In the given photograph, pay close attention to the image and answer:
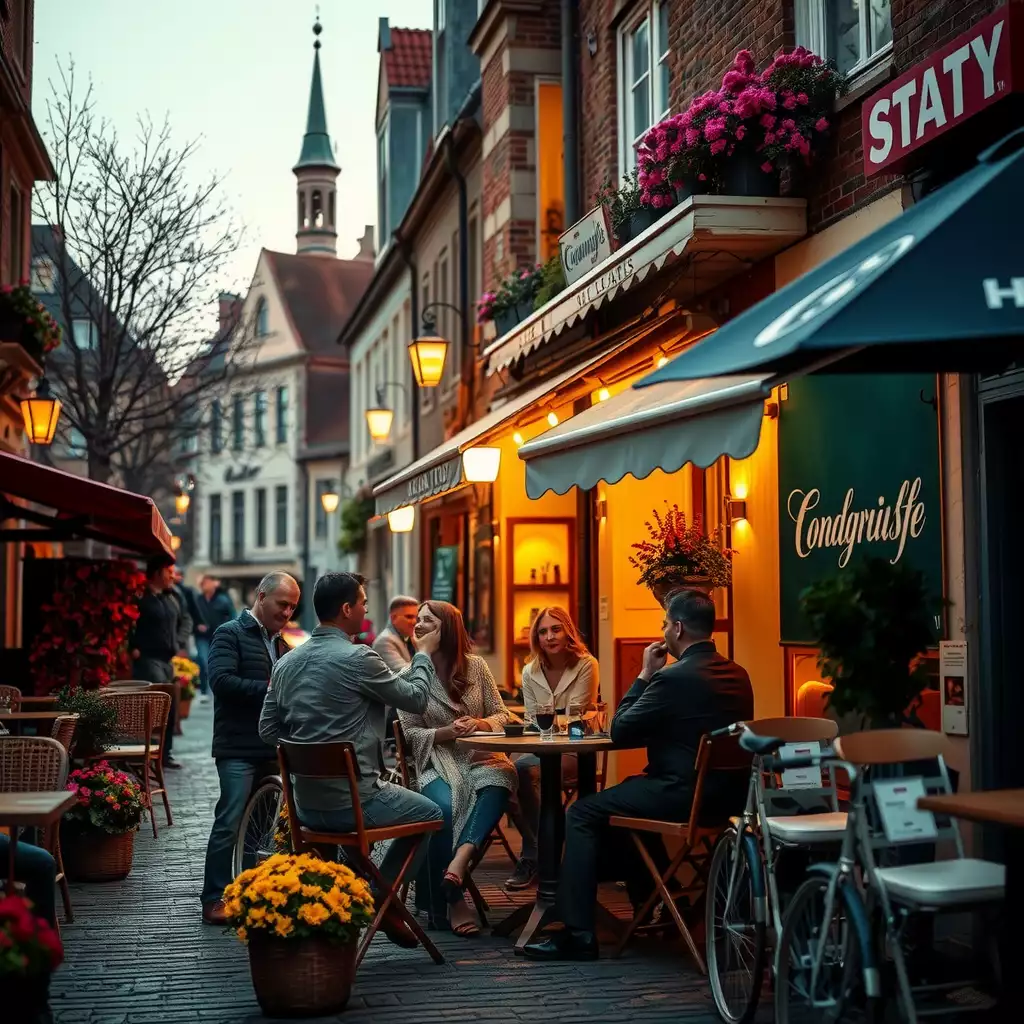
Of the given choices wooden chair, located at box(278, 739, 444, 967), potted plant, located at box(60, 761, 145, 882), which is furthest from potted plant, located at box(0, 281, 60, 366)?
wooden chair, located at box(278, 739, 444, 967)

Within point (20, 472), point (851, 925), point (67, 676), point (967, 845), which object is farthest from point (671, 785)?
point (67, 676)

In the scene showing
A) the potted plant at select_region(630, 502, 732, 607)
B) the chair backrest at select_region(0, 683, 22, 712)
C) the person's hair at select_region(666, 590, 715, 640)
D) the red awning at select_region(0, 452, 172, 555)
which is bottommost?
the chair backrest at select_region(0, 683, 22, 712)

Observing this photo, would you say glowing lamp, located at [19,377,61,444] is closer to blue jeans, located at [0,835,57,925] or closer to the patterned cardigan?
the patterned cardigan

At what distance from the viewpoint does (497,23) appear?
17406 mm

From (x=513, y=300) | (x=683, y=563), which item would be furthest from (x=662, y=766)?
(x=513, y=300)

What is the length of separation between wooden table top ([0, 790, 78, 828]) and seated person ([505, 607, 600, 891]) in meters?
3.77

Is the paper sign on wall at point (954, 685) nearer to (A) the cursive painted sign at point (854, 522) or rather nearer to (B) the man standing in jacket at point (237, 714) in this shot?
(A) the cursive painted sign at point (854, 522)

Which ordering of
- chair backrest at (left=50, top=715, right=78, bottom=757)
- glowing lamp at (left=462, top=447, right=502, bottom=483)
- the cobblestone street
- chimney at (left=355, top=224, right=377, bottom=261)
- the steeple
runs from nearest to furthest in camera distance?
the cobblestone street < chair backrest at (left=50, top=715, right=78, bottom=757) < glowing lamp at (left=462, top=447, right=502, bottom=483) < chimney at (left=355, top=224, right=377, bottom=261) < the steeple

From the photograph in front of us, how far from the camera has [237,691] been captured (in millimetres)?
8820

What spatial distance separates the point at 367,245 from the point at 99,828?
68126mm

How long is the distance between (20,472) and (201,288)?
462 inches

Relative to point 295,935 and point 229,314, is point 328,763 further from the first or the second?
point 229,314

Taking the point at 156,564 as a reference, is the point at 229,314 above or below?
above

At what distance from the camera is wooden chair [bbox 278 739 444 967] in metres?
7.26
